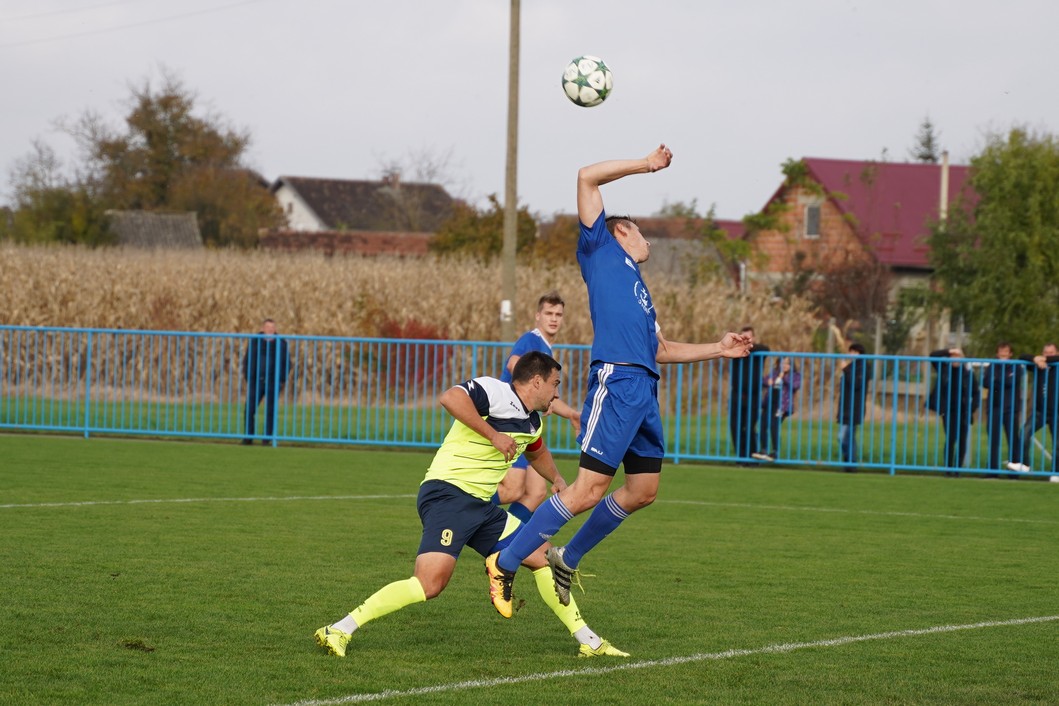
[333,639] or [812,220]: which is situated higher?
[812,220]

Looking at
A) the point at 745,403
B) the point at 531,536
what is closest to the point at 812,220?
the point at 745,403

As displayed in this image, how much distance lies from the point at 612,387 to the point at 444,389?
13264 millimetres

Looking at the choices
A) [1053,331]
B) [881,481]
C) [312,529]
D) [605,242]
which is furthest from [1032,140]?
[605,242]

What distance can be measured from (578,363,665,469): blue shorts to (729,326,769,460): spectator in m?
11.5

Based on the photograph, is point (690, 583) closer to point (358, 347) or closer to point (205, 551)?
point (205, 551)

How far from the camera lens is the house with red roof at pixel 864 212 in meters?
43.3

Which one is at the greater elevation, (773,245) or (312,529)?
(773,245)

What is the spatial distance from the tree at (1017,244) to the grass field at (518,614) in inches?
632

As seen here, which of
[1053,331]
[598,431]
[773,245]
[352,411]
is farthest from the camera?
[773,245]

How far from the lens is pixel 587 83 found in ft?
27.6

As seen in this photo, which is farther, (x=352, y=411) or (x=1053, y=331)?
(x=1053, y=331)

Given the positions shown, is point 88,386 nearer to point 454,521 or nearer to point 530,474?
point 530,474

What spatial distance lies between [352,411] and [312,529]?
352 inches

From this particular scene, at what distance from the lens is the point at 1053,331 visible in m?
29.2
